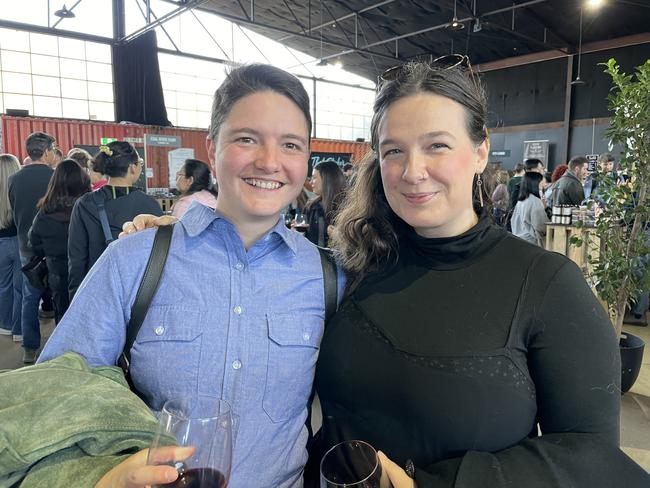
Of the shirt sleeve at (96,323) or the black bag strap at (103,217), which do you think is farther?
the black bag strap at (103,217)

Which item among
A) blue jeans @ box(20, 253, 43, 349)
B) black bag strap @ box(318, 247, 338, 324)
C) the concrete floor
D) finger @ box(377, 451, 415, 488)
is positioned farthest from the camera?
blue jeans @ box(20, 253, 43, 349)

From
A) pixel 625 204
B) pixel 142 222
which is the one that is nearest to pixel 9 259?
pixel 142 222

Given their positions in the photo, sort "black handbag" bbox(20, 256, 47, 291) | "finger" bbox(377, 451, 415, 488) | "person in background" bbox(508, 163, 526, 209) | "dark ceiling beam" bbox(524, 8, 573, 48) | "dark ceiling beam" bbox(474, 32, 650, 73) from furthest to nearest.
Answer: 1. "dark ceiling beam" bbox(474, 32, 650, 73)
2. "dark ceiling beam" bbox(524, 8, 573, 48)
3. "person in background" bbox(508, 163, 526, 209)
4. "black handbag" bbox(20, 256, 47, 291)
5. "finger" bbox(377, 451, 415, 488)

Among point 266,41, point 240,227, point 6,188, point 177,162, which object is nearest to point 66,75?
point 177,162

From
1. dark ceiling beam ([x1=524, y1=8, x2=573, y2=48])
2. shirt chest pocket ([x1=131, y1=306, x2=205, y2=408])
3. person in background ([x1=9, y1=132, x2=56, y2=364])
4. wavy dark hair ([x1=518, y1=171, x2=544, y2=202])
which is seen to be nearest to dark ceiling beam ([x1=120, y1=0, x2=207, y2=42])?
person in background ([x1=9, y1=132, x2=56, y2=364])

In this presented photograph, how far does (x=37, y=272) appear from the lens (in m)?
3.71

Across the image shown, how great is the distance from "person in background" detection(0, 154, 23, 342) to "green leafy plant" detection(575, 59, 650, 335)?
192 inches

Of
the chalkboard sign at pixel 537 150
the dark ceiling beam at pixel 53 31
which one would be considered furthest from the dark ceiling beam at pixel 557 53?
the dark ceiling beam at pixel 53 31

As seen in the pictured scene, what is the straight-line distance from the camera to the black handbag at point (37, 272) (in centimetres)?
371

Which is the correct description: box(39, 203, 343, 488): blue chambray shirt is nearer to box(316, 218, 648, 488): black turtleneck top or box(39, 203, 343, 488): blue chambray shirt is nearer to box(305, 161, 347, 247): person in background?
box(316, 218, 648, 488): black turtleneck top

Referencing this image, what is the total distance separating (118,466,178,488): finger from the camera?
657 millimetres

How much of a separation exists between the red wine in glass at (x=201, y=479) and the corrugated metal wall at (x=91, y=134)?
33.8ft

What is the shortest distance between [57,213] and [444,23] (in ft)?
40.5

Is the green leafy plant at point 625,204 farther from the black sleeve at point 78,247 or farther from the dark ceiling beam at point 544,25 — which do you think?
the dark ceiling beam at point 544,25
